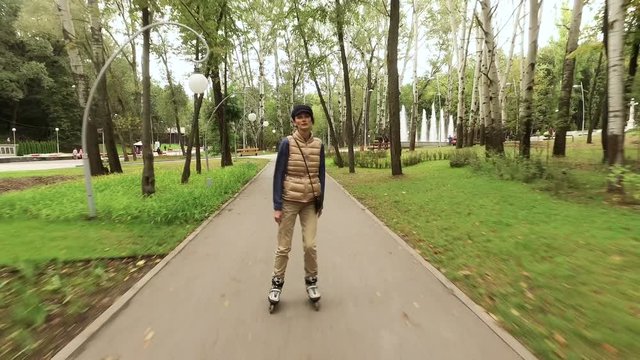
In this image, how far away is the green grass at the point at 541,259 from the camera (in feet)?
11.9

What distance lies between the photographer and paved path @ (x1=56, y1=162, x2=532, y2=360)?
3.40m

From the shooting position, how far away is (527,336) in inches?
141

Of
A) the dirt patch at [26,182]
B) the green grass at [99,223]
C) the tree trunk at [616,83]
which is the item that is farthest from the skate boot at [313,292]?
the dirt patch at [26,182]

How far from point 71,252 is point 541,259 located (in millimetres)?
7308

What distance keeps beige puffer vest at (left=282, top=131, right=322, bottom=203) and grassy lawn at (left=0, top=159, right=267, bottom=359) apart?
253 cm

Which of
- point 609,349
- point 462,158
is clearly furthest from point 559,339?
point 462,158

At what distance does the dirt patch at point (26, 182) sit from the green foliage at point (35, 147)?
3591 cm

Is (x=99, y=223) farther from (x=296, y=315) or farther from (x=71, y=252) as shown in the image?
(x=296, y=315)

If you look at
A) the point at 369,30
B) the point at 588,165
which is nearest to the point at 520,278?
the point at 588,165

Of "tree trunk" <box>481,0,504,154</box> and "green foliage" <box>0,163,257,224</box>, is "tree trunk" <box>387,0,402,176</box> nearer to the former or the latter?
"tree trunk" <box>481,0,504,154</box>

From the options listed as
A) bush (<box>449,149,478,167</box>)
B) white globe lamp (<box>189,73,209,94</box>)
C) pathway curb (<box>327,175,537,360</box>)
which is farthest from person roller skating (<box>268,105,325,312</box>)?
bush (<box>449,149,478,167</box>)

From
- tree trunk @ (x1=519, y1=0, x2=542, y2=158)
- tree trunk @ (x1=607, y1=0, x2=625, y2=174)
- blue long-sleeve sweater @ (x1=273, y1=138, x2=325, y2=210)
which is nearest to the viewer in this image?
blue long-sleeve sweater @ (x1=273, y1=138, x2=325, y2=210)

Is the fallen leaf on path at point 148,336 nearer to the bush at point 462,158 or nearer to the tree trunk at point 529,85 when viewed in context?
the tree trunk at point 529,85

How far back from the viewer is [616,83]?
8.79 metres
